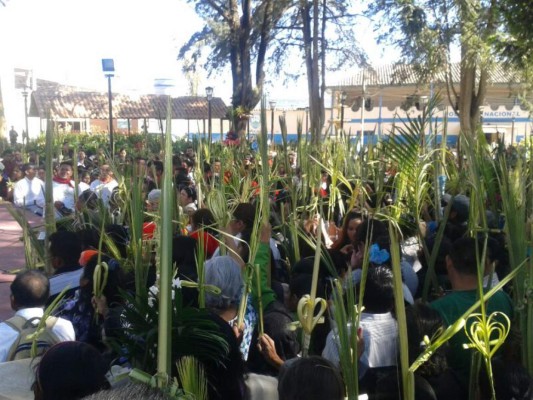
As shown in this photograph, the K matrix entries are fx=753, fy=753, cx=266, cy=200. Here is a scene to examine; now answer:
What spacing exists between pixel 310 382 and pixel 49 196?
2.60 metres

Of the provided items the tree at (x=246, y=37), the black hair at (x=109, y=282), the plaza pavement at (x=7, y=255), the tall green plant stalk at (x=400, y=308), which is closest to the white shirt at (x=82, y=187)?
the plaza pavement at (x=7, y=255)

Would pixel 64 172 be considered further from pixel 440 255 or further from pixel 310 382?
pixel 310 382

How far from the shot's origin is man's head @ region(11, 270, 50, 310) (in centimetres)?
366

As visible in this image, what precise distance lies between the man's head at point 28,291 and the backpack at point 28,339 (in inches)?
9.8

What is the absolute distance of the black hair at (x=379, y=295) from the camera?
3355 mm

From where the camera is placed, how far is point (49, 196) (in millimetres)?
4512

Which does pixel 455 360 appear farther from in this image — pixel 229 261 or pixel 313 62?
pixel 313 62

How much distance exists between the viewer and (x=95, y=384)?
2402 mm

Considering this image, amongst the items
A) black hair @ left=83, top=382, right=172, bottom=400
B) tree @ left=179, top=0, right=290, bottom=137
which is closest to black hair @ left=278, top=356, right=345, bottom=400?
black hair @ left=83, top=382, right=172, bottom=400

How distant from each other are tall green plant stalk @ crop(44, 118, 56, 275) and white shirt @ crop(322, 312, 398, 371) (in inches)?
76.2

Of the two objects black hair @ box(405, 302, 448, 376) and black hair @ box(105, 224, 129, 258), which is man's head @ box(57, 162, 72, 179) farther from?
black hair @ box(405, 302, 448, 376)

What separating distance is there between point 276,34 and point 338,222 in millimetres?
24717

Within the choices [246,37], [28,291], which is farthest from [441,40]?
[28,291]

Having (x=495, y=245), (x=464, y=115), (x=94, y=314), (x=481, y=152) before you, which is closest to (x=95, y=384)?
(x=94, y=314)
